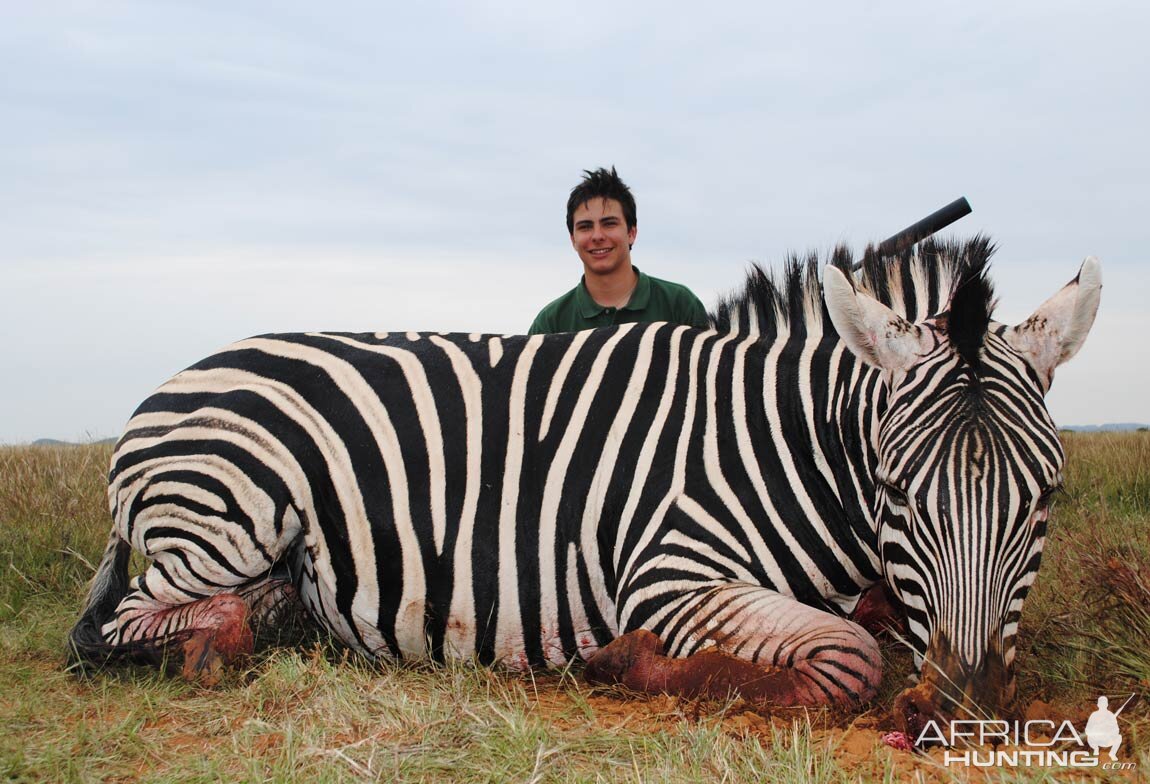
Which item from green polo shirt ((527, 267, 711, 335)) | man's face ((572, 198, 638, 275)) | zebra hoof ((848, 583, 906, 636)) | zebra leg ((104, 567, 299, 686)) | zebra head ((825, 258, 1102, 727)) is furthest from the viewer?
green polo shirt ((527, 267, 711, 335))

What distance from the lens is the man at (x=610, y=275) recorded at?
22.5ft

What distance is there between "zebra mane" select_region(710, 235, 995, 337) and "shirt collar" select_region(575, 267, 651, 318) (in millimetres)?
2588

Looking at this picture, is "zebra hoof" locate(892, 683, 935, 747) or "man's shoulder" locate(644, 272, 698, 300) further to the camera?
"man's shoulder" locate(644, 272, 698, 300)

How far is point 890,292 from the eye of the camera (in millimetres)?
3795

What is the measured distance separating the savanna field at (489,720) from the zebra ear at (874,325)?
117 cm

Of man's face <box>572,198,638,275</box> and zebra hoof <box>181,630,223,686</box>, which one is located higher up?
man's face <box>572,198,638,275</box>

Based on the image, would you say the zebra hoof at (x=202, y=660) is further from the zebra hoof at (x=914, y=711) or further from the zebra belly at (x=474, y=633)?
the zebra hoof at (x=914, y=711)

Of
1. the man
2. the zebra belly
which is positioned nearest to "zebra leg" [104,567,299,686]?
the zebra belly

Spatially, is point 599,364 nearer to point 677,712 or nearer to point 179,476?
point 677,712

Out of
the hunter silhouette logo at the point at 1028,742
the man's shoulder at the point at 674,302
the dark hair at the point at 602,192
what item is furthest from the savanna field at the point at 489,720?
the dark hair at the point at 602,192

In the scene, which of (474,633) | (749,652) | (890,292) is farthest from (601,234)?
(749,652)

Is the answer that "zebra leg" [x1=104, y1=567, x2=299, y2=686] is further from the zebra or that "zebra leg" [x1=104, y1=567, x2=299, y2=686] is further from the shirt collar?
the shirt collar

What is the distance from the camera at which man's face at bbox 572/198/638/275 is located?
22.4 feet

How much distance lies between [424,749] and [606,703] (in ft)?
2.51
